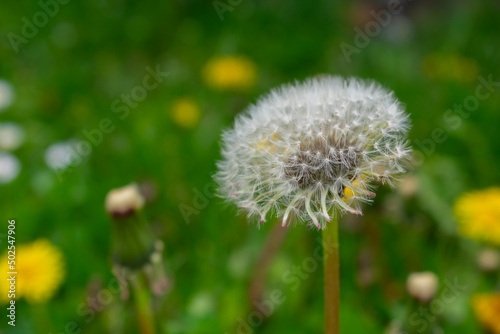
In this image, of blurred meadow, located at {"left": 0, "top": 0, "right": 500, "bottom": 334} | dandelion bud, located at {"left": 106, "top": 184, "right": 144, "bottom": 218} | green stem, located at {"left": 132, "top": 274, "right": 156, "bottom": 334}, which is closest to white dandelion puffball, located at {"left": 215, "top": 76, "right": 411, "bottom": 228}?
blurred meadow, located at {"left": 0, "top": 0, "right": 500, "bottom": 334}

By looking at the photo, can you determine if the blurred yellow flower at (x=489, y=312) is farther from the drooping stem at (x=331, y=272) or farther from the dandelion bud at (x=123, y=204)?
the dandelion bud at (x=123, y=204)

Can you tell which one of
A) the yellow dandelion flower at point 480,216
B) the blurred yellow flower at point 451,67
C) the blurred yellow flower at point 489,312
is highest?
the blurred yellow flower at point 489,312

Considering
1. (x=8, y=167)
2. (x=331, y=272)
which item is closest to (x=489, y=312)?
(x=331, y=272)

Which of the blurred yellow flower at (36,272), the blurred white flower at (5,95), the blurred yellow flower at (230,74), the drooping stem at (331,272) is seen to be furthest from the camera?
the blurred yellow flower at (230,74)

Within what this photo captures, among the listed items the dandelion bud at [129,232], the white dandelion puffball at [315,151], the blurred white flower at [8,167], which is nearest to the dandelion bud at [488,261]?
the white dandelion puffball at [315,151]

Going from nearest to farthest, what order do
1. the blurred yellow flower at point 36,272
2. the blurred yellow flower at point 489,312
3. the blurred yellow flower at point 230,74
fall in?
the blurred yellow flower at point 489,312 → the blurred yellow flower at point 36,272 → the blurred yellow flower at point 230,74

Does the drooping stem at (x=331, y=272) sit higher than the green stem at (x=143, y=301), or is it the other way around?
the drooping stem at (x=331, y=272)

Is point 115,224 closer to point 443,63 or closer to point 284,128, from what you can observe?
point 284,128

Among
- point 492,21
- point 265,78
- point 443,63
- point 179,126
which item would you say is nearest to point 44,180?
point 179,126
